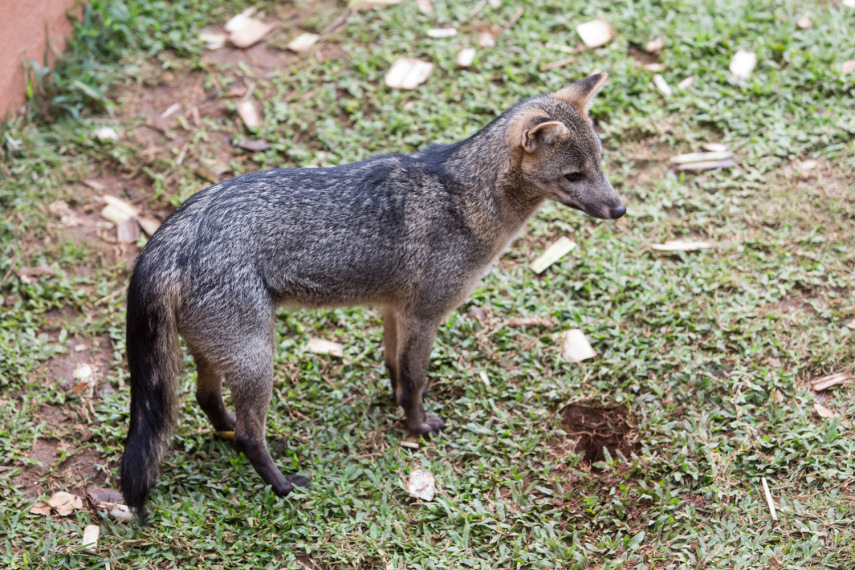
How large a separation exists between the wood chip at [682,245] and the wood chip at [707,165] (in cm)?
86

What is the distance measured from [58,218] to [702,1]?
6.67 meters

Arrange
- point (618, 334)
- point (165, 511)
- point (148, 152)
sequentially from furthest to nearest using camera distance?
point (148, 152) → point (618, 334) → point (165, 511)

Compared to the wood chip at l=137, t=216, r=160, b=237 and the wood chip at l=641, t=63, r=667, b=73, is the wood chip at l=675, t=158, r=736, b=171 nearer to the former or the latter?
the wood chip at l=641, t=63, r=667, b=73

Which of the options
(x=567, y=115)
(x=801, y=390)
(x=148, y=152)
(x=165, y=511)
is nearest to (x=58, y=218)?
(x=148, y=152)

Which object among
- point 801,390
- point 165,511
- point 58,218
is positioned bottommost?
point 801,390

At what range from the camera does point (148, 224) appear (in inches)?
267

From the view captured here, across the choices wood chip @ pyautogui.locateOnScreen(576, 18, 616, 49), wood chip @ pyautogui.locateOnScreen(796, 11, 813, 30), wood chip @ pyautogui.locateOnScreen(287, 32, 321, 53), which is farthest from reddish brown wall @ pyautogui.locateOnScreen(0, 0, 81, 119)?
wood chip @ pyautogui.locateOnScreen(796, 11, 813, 30)

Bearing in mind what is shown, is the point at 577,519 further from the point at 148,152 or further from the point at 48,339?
the point at 148,152

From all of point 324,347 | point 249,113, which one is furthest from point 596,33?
point 324,347

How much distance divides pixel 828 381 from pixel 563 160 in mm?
2393

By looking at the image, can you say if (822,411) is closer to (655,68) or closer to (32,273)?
(655,68)

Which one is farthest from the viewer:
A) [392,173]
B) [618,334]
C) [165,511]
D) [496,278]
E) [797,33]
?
[797,33]

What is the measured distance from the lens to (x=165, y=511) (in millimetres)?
4887

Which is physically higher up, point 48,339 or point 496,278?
point 48,339
